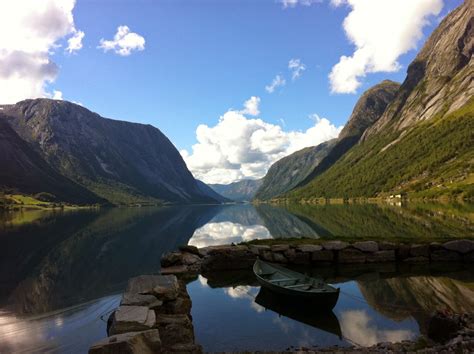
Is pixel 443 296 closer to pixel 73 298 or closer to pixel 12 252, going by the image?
pixel 73 298

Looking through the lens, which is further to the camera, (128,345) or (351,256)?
(351,256)

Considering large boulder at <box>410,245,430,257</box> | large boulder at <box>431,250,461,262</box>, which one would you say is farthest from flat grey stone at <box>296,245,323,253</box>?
large boulder at <box>431,250,461,262</box>

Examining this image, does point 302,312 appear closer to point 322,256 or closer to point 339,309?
point 339,309

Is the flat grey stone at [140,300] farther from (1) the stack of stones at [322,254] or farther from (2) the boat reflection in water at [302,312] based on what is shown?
(1) the stack of stones at [322,254]

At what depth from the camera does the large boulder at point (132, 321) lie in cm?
1595

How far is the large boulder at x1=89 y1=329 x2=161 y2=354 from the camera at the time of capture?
12.3 meters

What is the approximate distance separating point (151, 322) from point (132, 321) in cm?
81

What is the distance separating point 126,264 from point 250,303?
20.9 meters

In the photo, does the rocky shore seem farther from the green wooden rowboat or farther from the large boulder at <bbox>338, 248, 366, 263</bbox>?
the green wooden rowboat

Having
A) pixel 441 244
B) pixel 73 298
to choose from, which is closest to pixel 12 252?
pixel 73 298

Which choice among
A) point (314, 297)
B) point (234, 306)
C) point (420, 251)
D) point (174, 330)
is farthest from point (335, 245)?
point (174, 330)

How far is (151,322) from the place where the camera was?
16.5 meters

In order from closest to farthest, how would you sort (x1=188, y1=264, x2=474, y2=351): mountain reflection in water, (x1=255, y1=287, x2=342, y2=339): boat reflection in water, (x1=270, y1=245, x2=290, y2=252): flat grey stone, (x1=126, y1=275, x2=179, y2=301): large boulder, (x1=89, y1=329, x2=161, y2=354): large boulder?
(x1=89, y1=329, x2=161, y2=354): large boulder
(x1=188, y1=264, x2=474, y2=351): mountain reflection in water
(x1=255, y1=287, x2=342, y2=339): boat reflection in water
(x1=126, y1=275, x2=179, y2=301): large boulder
(x1=270, y1=245, x2=290, y2=252): flat grey stone

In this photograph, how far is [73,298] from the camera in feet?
94.9
